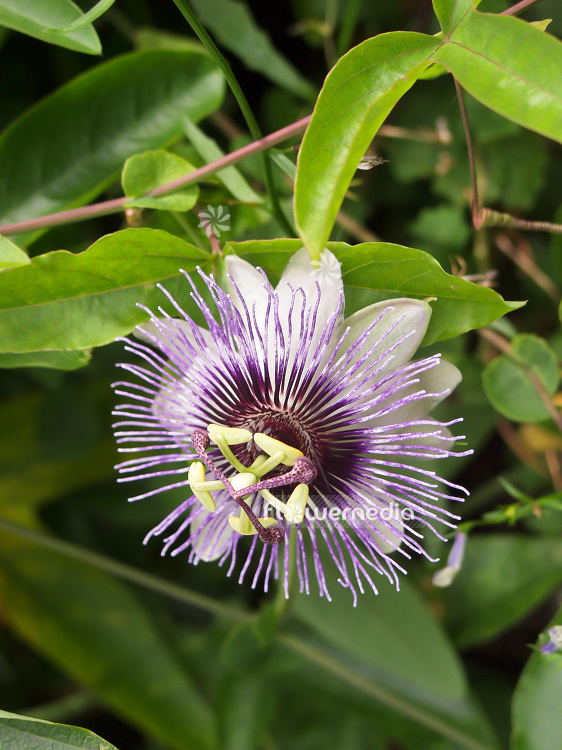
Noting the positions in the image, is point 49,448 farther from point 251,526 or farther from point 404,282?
point 404,282

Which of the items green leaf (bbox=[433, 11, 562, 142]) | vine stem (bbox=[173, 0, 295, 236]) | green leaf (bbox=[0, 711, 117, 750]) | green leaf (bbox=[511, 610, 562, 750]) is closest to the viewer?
green leaf (bbox=[433, 11, 562, 142])

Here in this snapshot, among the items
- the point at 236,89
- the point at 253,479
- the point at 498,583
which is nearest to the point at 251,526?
the point at 253,479

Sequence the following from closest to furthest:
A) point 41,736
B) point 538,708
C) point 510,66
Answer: point 510,66, point 41,736, point 538,708

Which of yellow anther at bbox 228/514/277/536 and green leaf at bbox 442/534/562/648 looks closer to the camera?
yellow anther at bbox 228/514/277/536

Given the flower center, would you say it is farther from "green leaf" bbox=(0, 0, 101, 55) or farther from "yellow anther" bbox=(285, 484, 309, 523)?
"green leaf" bbox=(0, 0, 101, 55)

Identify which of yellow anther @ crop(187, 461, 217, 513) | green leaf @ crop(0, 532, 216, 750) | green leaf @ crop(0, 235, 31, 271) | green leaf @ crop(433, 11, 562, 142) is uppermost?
green leaf @ crop(433, 11, 562, 142)

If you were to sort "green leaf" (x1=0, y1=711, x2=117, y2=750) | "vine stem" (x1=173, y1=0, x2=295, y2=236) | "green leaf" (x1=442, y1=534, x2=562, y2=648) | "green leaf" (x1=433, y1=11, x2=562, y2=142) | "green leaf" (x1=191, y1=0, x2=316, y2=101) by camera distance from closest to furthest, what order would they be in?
"green leaf" (x1=433, y1=11, x2=562, y2=142) → "vine stem" (x1=173, y1=0, x2=295, y2=236) → "green leaf" (x1=0, y1=711, x2=117, y2=750) → "green leaf" (x1=191, y1=0, x2=316, y2=101) → "green leaf" (x1=442, y1=534, x2=562, y2=648)

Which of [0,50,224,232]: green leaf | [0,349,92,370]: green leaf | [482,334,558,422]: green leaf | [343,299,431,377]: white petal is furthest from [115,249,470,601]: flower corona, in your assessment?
[0,50,224,232]: green leaf
